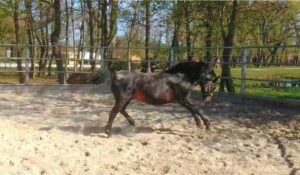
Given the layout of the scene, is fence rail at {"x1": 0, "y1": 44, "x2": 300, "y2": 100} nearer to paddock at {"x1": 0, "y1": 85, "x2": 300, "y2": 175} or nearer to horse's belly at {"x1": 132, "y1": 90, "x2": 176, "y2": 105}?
paddock at {"x1": 0, "y1": 85, "x2": 300, "y2": 175}

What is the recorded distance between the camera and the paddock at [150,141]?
577cm

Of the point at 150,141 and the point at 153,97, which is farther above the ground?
the point at 153,97

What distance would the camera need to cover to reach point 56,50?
57.3ft

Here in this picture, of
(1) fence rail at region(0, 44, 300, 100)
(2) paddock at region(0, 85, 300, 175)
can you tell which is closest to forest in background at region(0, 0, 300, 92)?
(1) fence rail at region(0, 44, 300, 100)

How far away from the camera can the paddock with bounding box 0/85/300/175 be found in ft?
18.9

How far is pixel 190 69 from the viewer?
7961mm

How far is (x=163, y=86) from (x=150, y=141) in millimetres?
1126

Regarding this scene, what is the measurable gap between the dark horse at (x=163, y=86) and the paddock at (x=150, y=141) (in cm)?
52

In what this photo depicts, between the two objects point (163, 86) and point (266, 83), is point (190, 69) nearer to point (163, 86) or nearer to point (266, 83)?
point (163, 86)

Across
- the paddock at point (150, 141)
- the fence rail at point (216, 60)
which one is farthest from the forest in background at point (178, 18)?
the paddock at point (150, 141)

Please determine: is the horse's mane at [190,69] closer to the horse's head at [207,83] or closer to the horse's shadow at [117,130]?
the horse's head at [207,83]

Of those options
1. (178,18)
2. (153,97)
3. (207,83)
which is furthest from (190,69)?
Result: (178,18)

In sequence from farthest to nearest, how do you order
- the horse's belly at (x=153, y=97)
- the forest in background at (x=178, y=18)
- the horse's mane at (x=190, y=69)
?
1. the forest in background at (x=178, y=18)
2. the horse's mane at (x=190, y=69)
3. the horse's belly at (x=153, y=97)

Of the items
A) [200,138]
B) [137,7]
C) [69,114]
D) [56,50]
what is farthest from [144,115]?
[137,7]
